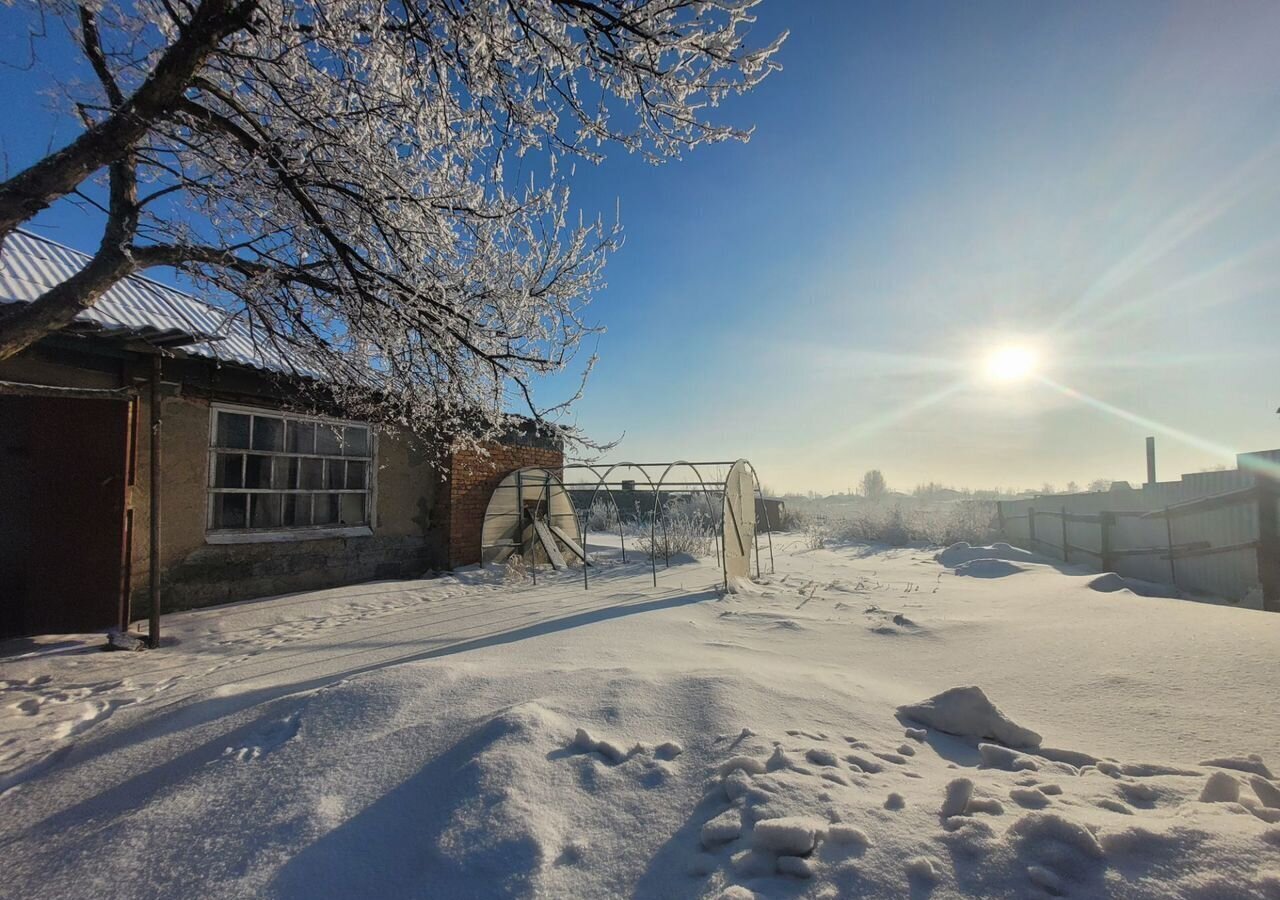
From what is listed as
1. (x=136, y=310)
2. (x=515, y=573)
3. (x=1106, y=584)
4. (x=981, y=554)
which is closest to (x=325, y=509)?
(x=515, y=573)

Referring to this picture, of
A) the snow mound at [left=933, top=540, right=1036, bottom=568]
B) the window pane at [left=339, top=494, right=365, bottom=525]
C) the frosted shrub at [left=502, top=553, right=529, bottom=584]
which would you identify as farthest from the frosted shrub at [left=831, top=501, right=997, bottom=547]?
the window pane at [left=339, top=494, right=365, bottom=525]

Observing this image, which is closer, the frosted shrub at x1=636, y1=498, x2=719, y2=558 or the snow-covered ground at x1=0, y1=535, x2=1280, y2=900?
the snow-covered ground at x1=0, y1=535, x2=1280, y2=900

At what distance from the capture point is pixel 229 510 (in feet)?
20.4

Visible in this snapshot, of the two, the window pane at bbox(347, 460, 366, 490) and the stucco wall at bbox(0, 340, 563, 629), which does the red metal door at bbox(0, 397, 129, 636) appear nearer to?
the stucco wall at bbox(0, 340, 563, 629)

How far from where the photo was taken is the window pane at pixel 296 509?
681 centimetres

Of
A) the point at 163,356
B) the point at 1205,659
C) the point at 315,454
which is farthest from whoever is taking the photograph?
the point at 315,454

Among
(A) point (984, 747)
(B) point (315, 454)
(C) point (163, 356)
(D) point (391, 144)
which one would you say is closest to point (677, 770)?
(A) point (984, 747)

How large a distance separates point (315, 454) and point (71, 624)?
281 centimetres

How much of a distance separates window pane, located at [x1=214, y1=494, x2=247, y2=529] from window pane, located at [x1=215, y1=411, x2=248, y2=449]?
59 centimetres

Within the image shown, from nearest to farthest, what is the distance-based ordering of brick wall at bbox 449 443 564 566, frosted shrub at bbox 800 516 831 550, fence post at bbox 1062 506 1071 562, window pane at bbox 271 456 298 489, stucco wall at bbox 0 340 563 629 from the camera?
stucco wall at bbox 0 340 563 629, window pane at bbox 271 456 298 489, brick wall at bbox 449 443 564 566, fence post at bbox 1062 506 1071 562, frosted shrub at bbox 800 516 831 550

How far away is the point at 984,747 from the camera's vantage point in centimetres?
233

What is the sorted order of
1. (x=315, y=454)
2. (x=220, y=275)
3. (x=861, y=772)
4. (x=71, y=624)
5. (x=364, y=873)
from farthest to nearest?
(x=315, y=454) < (x=71, y=624) < (x=220, y=275) < (x=861, y=772) < (x=364, y=873)

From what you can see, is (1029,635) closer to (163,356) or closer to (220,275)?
(220,275)

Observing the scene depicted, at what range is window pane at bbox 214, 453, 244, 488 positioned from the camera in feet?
19.9
